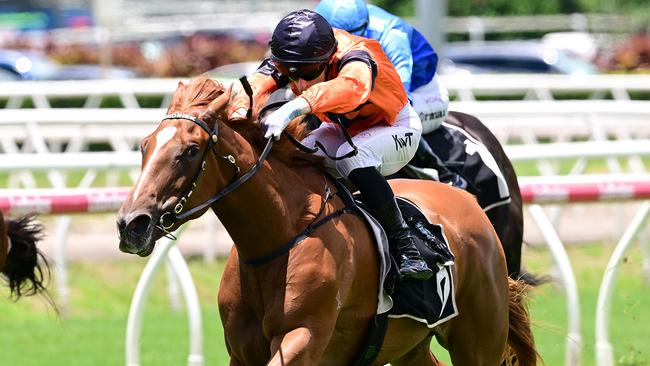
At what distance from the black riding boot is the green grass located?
134 cm

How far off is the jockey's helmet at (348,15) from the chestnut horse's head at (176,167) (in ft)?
5.28

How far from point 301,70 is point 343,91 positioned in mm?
262

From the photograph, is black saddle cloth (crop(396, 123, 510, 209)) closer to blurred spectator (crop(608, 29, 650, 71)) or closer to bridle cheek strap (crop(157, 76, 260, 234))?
bridle cheek strap (crop(157, 76, 260, 234))

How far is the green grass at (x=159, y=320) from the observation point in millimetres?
7613

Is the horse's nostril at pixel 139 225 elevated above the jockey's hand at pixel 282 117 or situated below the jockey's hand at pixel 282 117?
below

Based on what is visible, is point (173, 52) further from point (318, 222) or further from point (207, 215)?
point (318, 222)

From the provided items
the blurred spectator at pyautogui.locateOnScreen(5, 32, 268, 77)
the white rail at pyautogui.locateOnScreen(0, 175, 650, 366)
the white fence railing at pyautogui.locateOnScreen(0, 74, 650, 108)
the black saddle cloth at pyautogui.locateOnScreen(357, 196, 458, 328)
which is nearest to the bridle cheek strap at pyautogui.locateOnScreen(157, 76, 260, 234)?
the black saddle cloth at pyautogui.locateOnScreen(357, 196, 458, 328)

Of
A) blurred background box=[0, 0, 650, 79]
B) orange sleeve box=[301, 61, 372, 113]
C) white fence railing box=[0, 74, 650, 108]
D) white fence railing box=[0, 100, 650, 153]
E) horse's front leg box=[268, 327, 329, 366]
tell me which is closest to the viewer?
horse's front leg box=[268, 327, 329, 366]

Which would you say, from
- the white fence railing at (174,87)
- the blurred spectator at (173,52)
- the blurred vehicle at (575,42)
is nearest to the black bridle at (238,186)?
the white fence railing at (174,87)

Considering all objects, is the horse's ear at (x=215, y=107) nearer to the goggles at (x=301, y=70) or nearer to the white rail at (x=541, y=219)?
the goggles at (x=301, y=70)

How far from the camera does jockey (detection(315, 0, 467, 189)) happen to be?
5949mm

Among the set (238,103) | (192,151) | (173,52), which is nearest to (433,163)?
(238,103)

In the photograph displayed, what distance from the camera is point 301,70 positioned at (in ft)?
15.5

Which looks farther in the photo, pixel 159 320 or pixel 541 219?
pixel 159 320
